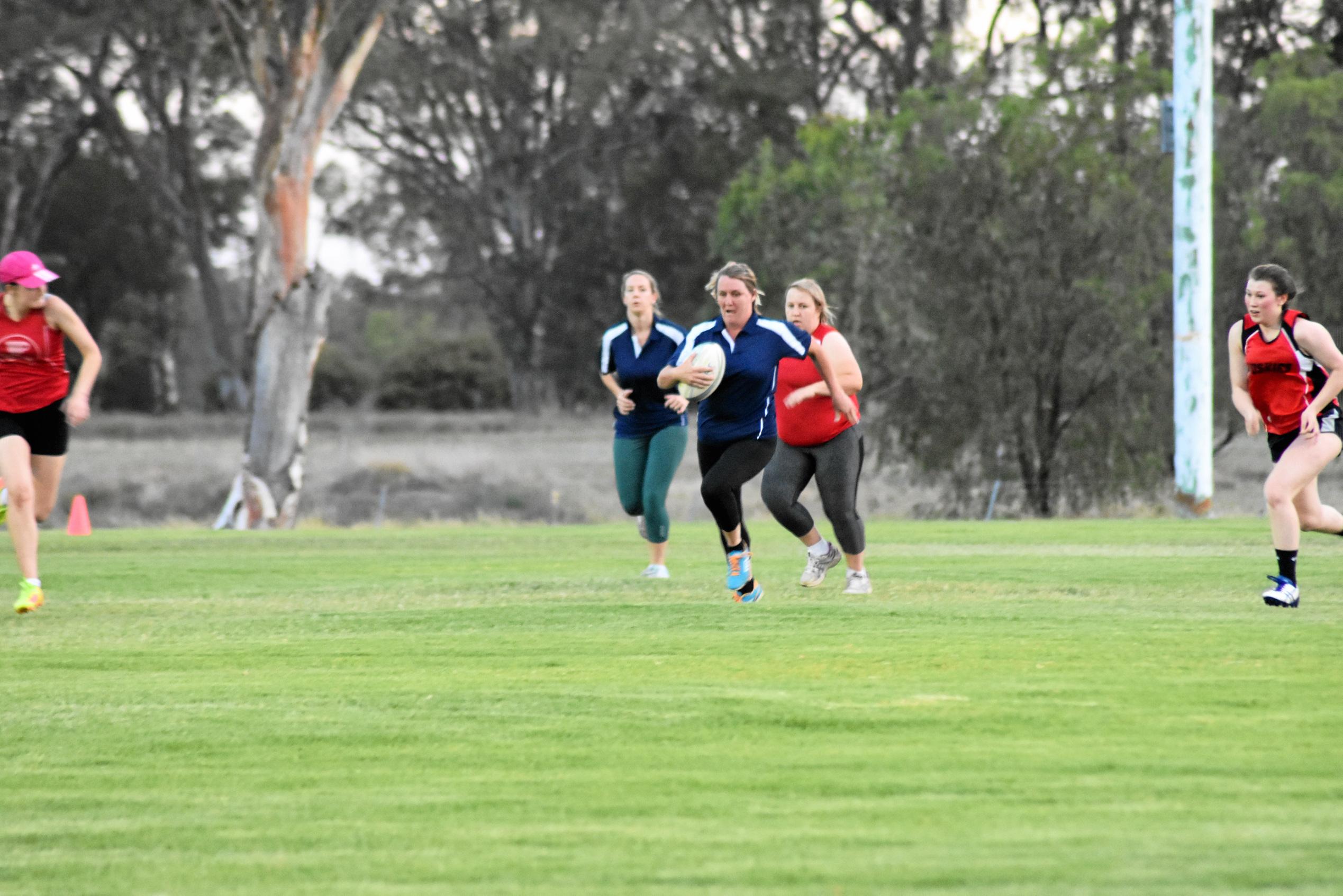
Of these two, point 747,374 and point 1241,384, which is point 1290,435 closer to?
point 1241,384

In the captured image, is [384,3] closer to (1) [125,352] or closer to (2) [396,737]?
(2) [396,737]

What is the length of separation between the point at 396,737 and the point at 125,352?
62385mm

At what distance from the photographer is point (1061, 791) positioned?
16.4 ft

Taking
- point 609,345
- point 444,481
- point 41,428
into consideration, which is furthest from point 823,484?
point 444,481

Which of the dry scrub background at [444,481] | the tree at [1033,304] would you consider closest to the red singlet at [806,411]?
the dry scrub background at [444,481]

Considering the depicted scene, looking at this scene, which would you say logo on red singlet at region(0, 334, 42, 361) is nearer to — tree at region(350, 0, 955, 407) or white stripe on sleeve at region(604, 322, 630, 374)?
white stripe on sleeve at region(604, 322, 630, 374)

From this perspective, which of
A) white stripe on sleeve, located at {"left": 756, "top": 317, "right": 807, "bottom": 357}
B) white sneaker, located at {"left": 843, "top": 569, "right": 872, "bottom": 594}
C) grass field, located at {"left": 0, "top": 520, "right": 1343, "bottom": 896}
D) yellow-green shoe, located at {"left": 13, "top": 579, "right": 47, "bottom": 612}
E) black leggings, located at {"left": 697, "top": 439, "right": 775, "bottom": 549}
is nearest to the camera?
grass field, located at {"left": 0, "top": 520, "right": 1343, "bottom": 896}

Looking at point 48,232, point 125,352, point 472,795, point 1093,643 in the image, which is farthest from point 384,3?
point 125,352

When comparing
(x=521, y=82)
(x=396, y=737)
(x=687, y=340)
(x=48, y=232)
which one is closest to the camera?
(x=396, y=737)

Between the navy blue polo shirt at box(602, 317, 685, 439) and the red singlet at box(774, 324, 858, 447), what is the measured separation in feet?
3.88

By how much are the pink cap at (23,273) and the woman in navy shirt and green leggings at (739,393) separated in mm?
3637

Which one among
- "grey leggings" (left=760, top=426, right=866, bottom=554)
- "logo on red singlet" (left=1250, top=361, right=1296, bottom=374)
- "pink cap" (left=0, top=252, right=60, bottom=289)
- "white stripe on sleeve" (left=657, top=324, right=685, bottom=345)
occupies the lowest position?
"grey leggings" (left=760, top=426, right=866, bottom=554)

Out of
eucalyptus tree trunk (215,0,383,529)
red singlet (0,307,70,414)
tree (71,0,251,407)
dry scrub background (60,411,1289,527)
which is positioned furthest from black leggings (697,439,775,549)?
tree (71,0,251,407)

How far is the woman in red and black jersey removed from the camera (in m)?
9.48
